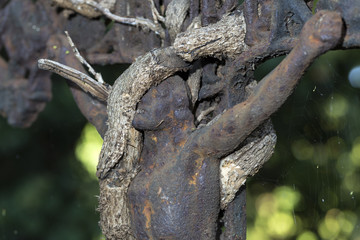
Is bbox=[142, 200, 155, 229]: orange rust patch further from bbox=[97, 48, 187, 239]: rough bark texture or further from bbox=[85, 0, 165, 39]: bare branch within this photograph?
bbox=[85, 0, 165, 39]: bare branch

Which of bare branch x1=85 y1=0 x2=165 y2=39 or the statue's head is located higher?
bare branch x1=85 y1=0 x2=165 y2=39

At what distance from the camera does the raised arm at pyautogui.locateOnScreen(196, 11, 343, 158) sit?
533mm

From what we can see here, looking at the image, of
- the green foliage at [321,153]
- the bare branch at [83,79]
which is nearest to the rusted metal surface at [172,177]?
the bare branch at [83,79]

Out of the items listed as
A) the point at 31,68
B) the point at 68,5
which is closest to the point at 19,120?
the point at 31,68

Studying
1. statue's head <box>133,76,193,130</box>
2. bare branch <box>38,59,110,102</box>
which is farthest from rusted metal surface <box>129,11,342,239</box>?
bare branch <box>38,59,110,102</box>

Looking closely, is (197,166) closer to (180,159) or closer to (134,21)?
(180,159)

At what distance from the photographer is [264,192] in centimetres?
129

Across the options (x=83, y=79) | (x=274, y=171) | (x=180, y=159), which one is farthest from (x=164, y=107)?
(x=274, y=171)

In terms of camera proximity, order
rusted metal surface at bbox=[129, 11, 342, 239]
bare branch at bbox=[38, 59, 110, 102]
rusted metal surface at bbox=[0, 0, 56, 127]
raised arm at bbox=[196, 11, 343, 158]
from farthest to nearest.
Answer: rusted metal surface at bbox=[0, 0, 56, 127]
bare branch at bbox=[38, 59, 110, 102]
rusted metal surface at bbox=[129, 11, 342, 239]
raised arm at bbox=[196, 11, 343, 158]

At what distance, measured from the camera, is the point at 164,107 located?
2.36 feet

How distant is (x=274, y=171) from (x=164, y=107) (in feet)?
1.71

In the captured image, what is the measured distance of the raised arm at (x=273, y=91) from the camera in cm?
53

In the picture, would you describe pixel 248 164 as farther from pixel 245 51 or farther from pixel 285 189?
pixel 285 189

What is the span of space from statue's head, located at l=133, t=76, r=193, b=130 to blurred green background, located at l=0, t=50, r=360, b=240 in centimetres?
40
